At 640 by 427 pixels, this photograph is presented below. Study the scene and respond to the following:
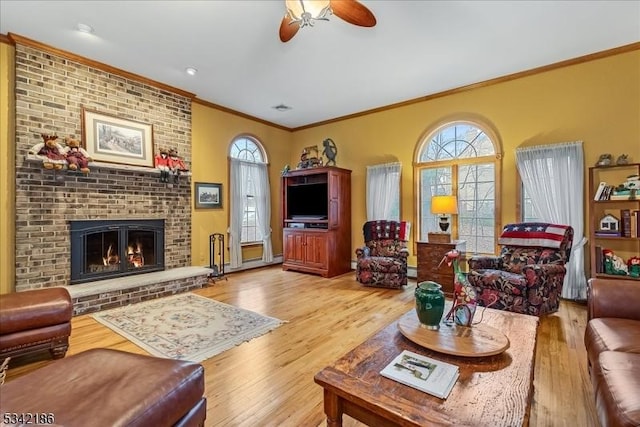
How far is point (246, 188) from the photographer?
583 cm

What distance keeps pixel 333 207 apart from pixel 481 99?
280cm

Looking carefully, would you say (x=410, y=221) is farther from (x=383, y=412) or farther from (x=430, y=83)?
(x=383, y=412)

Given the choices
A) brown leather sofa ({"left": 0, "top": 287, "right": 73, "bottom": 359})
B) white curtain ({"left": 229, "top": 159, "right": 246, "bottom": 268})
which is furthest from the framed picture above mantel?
brown leather sofa ({"left": 0, "top": 287, "right": 73, "bottom": 359})

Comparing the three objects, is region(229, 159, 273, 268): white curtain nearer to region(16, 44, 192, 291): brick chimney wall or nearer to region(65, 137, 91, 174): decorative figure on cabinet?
region(16, 44, 192, 291): brick chimney wall

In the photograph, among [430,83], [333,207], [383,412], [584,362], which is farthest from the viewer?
[333,207]

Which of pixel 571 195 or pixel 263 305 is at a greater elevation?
pixel 571 195

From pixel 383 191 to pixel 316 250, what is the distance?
1581 millimetres

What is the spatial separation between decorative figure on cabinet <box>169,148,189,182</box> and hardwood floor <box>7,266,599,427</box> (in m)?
1.81

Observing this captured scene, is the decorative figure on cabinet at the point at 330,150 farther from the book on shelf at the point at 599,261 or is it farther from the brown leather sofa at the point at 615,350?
the brown leather sofa at the point at 615,350

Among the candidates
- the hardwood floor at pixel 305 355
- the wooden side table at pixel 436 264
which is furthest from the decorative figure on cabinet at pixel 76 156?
the wooden side table at pixel 436 264

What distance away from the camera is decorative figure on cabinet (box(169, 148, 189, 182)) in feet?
14.7

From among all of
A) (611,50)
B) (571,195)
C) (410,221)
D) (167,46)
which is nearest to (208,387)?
(167,46)

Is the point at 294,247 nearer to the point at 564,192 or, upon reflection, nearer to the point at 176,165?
the point at 176,165

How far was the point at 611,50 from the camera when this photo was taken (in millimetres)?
3443
